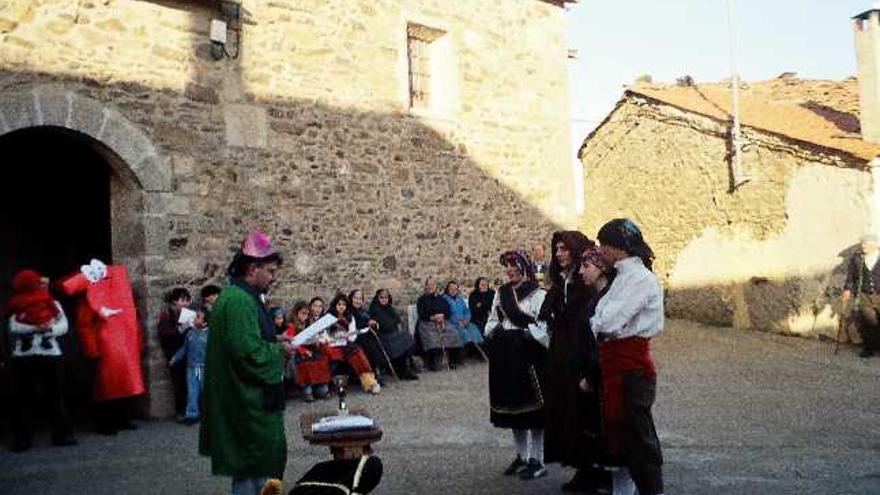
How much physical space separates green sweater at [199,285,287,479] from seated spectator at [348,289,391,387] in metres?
6.00

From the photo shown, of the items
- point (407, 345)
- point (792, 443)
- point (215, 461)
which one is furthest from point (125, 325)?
point (792, 443)

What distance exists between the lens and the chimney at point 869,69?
13531mm

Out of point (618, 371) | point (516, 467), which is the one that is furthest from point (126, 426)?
point (618, 371)

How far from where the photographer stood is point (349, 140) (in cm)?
1051

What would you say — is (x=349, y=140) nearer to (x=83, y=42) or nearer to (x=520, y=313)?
(x=83, y=42)

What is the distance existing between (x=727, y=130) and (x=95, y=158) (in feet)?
37.6

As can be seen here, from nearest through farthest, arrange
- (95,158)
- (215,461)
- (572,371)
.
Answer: (215,461) < (572,371) < (95,158)

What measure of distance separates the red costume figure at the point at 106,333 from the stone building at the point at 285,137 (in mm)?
460

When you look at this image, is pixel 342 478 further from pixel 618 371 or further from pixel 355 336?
pixel 355 336

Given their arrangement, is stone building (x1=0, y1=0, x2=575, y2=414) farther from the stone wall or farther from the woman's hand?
the woman's hand

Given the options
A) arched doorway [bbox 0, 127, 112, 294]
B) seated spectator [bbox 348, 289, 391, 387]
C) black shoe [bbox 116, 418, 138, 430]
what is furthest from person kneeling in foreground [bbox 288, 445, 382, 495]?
arched doorway [bbox 0, 127, 112, 294]

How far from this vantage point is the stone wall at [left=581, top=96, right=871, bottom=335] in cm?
1323

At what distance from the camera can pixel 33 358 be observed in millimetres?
6984

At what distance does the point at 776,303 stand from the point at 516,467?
10401mm
